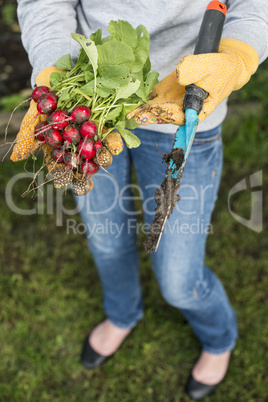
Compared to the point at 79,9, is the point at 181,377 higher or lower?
lower

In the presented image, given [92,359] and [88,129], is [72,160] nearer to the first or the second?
[88,129]

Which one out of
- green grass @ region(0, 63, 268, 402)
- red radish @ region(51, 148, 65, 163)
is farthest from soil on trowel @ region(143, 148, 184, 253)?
green grass @ region(0, 63, 268, 402)

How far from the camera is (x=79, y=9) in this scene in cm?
167

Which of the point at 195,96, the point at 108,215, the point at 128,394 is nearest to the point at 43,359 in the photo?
the point at 128,394

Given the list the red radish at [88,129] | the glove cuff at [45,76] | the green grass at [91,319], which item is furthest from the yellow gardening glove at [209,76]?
the green grass at [91,319]

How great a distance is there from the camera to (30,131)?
4.93ft

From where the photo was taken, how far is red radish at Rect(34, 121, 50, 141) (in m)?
1.41

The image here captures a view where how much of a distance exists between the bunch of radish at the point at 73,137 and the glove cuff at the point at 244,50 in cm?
48

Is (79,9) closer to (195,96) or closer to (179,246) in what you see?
(195,96)

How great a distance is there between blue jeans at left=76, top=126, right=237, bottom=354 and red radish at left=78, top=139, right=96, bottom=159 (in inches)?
12.5

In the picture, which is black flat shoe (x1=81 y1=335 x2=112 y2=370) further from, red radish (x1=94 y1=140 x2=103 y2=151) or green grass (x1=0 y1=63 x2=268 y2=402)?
red radish (x1=94 y1=140 x2=103 y2=151)

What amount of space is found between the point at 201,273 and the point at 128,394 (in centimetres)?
90

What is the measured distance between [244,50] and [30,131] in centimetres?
81

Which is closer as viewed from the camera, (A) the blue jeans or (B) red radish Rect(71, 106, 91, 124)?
(B) red radish Rect(71, 106, 91, 124)
